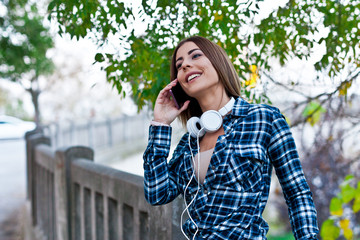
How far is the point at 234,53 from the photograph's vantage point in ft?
8.95

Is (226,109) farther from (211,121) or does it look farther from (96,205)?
(96,205)

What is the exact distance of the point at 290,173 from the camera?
172 centimetres

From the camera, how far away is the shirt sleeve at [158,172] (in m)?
1.86

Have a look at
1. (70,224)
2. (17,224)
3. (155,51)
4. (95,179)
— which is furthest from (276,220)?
(155,51)

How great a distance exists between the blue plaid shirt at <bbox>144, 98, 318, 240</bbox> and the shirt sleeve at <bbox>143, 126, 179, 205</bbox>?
0.11 m

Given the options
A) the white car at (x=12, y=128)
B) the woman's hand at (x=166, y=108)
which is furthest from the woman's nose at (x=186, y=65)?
the white car at (x=12, y=128)

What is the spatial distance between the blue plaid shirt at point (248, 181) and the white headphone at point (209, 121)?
4 cm

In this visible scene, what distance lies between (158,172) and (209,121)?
0.30 m

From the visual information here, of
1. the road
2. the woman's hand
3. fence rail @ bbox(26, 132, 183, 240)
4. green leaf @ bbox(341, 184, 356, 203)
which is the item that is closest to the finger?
the woman's hand

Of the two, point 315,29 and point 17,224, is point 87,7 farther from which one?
point 17,224

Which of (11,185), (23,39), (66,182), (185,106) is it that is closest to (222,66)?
(185,106)

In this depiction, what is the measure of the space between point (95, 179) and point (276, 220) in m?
6.25

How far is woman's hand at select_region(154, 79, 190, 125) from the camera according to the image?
79.0 inches

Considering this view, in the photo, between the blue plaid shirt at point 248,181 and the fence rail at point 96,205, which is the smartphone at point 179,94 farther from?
the fence rail at point 96,205
